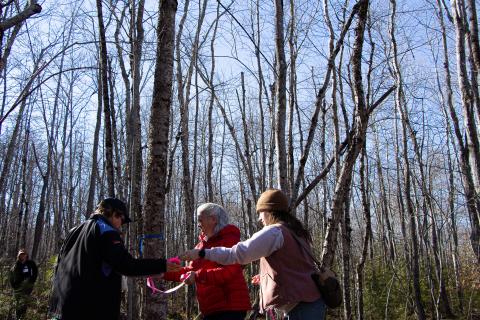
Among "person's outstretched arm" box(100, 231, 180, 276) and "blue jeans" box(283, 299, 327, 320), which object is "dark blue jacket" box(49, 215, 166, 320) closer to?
"person's outstretched arm" box(100, 231, 180, 276)

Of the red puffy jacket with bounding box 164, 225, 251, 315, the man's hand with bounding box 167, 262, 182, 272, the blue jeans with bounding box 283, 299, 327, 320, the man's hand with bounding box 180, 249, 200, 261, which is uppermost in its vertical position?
the man's hand with bounding box 180, 249, 200, 261

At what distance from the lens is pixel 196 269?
10.4ft

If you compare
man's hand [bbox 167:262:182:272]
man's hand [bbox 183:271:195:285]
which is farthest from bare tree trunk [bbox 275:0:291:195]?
man's hand [bbox 167:262:182:272]

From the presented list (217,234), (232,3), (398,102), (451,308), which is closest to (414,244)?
(398,102)

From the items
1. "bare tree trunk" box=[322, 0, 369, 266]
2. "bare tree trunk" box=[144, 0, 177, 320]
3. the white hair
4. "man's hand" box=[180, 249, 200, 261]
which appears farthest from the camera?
"bare tree trunk" box=[322, 0, 369, 266]

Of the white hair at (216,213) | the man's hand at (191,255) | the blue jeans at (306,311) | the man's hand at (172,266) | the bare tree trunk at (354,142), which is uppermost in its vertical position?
the bare tree trunk at (354,142)

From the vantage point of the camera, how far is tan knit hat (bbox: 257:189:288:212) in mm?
2862

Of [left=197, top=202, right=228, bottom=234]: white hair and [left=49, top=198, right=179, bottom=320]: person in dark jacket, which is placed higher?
[left=197, top=202, right=228, bottom=234]: white hair

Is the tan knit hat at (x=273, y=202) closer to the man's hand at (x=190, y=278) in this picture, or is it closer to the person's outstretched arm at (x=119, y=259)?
the man's hand at (x=190, y=278)

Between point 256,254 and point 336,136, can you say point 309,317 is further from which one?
point 336,136

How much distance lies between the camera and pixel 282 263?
2.71 metres

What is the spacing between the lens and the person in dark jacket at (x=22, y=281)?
28.6 feet

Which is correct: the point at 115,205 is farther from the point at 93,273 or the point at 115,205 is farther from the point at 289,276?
the point at 289,276

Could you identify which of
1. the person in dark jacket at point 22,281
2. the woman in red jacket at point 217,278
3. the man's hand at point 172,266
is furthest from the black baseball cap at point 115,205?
the person in dark jacket at point 22,281
